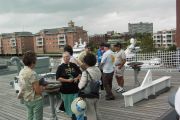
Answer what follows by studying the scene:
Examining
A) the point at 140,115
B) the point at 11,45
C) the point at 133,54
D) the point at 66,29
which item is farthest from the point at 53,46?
the point at 140,115

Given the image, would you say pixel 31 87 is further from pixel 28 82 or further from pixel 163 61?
pixel 163 61

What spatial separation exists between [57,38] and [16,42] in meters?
21.7

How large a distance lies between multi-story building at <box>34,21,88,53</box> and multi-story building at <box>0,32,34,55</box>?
184 inches

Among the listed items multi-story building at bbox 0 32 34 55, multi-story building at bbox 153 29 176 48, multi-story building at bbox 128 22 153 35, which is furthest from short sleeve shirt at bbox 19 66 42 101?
multi-story building at bbox 128 22 153 35

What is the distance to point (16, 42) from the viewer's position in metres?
133

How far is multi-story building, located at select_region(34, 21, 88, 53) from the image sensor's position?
387 feet

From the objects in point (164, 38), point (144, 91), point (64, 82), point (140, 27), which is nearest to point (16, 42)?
point (164, 38)

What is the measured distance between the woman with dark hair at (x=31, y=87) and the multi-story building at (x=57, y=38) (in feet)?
359

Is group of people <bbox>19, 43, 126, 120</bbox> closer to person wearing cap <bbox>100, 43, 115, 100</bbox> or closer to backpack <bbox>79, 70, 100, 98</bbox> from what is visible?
backpack <bbox>79, 70, 100, 98</bbox>

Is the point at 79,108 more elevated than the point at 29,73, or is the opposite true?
the point at 29,73

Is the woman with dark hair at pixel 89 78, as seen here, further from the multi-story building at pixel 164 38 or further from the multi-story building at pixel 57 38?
the multi-story building at pixel 164 38

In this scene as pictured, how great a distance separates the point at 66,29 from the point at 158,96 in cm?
11569

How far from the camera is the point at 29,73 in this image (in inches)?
170

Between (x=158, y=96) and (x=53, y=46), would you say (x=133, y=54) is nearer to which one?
(x=158, y=96)
